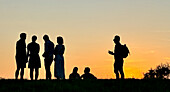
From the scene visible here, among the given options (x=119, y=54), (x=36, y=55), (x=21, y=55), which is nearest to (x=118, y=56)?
(x=119, y=54)

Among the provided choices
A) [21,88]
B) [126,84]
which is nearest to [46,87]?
[21,88]

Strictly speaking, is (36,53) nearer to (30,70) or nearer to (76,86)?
(30,70)

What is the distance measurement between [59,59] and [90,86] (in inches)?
237

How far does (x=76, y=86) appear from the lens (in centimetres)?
1605

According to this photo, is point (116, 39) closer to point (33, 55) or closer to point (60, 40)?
point (60, 40)

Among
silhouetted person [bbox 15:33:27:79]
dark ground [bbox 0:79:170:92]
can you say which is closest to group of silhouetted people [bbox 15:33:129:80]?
silhouetted person [bbox 15:33:27:79]

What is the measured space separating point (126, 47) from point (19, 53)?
5273 millimetres

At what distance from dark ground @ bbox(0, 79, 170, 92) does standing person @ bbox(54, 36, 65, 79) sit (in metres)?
4.41

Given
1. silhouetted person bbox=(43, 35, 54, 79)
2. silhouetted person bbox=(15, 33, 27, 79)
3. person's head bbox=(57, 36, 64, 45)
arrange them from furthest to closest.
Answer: person's head bbox=(57, 36, 64, 45)
silhouetted person bbox=(43, 35, 54, 79)
silhouetted person bbox=(15, 33, 27, 79)

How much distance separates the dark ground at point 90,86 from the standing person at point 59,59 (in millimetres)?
4407

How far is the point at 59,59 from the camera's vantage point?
2214cm

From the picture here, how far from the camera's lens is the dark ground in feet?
51.0

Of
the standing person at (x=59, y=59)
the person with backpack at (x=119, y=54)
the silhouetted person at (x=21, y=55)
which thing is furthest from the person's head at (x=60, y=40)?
the person with backpack at (x=119, y=54)

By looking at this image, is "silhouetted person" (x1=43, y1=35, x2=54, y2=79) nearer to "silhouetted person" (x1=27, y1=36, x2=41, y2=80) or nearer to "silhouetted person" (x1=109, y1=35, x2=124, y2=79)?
"silhouetted person" (x1=27, y1=36, x2=41, y2=80)
